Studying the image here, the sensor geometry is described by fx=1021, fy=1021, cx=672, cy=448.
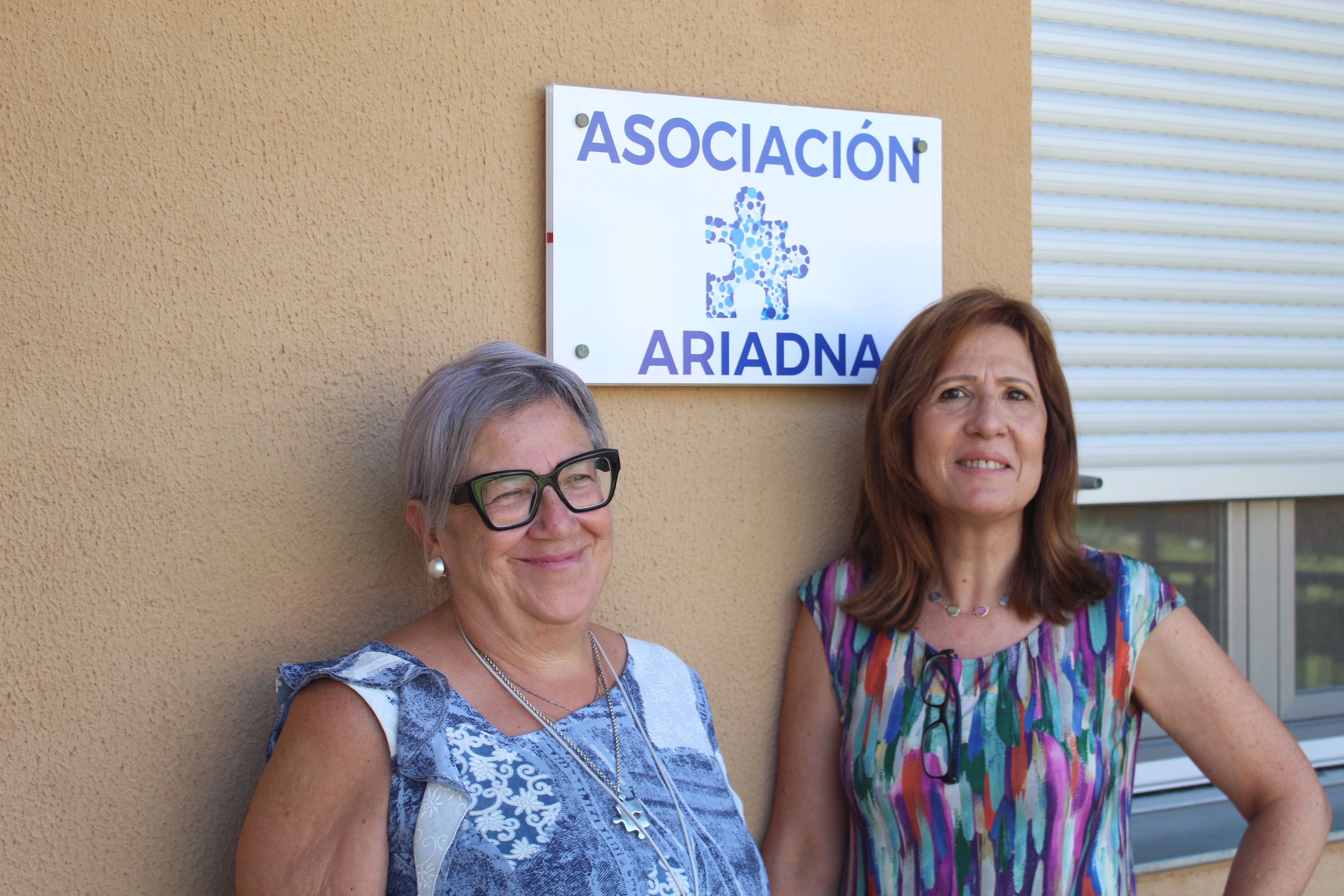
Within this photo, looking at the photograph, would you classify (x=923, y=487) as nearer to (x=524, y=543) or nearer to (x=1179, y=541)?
(x=524, y=543)

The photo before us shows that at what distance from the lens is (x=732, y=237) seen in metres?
2.20

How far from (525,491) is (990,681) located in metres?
0.99

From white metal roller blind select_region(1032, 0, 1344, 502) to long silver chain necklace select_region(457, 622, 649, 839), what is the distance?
160 cm

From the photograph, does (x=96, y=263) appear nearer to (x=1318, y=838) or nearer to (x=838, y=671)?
(x=838, y=671)

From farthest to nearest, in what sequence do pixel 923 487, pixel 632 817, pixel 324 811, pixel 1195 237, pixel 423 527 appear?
pixel 1195 237 < pixel 923 487 < pixel 423 527 < pixel 632 817 < pixel 324 811

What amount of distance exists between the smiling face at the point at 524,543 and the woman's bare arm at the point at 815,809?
674 millimetres

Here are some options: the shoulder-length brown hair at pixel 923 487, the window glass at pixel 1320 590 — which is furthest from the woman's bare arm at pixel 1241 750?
the window glass at pixel 1320 590

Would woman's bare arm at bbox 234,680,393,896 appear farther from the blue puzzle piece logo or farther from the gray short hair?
the blue puzzle piece logo

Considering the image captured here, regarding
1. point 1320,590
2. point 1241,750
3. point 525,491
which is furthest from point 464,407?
Answer: point 1320,590

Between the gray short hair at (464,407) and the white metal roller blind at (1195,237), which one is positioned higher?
the white metal roller blind at (1195,237)

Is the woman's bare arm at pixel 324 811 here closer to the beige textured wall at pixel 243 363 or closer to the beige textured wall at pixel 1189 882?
the beige textured wall at pixel 243 363

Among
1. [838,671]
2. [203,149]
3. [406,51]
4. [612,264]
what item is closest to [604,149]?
[612,264]

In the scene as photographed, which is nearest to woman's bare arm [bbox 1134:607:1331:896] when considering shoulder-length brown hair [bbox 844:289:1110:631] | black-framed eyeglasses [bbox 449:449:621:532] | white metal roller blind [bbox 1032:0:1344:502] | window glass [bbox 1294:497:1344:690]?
shoulder-length brown hair [bbox 844:289:1110:631]

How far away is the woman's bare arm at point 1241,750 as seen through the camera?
1.93m
